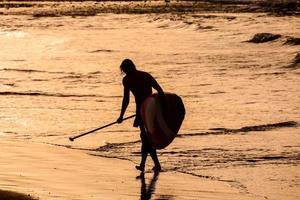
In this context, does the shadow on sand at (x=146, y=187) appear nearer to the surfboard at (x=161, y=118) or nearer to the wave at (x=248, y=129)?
the surfboard at (x=161, y=118)

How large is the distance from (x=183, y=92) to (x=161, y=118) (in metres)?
10.1

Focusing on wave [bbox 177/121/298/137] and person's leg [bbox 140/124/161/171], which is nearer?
person's leg [bbox 140/124/161/171]

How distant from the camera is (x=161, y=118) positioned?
1085 centimetres

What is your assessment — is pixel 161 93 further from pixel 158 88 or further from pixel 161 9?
pixel 161 9

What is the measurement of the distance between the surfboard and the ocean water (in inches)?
24.7

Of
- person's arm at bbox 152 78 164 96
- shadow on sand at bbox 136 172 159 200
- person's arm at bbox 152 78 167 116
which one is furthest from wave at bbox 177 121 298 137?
person's arm at bbox 152 78 164 96

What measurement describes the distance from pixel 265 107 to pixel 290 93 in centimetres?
243

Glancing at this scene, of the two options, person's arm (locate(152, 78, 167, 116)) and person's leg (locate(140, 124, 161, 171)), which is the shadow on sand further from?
person's arm (locate(152, 78, 167, 116))

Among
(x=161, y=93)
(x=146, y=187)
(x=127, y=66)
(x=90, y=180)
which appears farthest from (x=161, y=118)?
(x=90, y=180)

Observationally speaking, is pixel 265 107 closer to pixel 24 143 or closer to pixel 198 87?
pixel 198 87

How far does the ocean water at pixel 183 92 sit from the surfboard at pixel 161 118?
0.63 meters

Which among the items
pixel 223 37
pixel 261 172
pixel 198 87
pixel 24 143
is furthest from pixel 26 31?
pixel 261 172

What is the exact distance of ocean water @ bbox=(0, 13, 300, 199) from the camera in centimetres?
1223

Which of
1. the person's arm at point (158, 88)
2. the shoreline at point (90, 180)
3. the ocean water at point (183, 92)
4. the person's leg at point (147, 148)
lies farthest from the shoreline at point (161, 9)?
the person's arm at point (158, 88)
